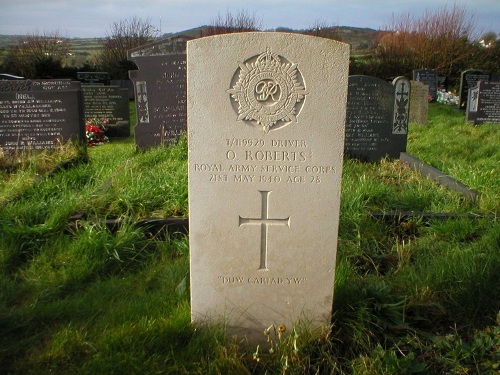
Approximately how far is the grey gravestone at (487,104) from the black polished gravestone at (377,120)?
5535 mm

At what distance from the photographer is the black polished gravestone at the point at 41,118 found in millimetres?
6906

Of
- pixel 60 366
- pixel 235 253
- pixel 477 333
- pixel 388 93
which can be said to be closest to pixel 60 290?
pixel 60 366

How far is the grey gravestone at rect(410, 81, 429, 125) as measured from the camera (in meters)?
11.6

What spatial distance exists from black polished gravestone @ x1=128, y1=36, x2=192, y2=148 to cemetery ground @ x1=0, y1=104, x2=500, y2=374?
2815mm

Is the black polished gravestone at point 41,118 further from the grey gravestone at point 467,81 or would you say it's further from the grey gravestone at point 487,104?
the grey gravestone at point 467,81

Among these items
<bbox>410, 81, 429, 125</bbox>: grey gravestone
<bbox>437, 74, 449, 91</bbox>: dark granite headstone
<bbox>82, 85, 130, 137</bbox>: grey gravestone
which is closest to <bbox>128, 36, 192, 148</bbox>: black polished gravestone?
<bbox>82, 85, 130, 137</bbox>: grey gravestone

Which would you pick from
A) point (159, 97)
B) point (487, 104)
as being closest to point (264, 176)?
point (159, 97)

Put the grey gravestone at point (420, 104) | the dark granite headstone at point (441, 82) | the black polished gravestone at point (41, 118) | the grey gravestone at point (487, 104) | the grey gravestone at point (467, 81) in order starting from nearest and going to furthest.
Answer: the black polished gravestone at point (41, 118), the grey gravestone at point (420, 104), the grey gravestone at point (487, 104), the grey gravestone at point (467, 81), the dark granite headstone at point (441, 82)

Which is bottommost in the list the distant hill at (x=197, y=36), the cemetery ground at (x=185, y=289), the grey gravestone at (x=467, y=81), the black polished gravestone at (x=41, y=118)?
the cemetery ground at (x=185, y=289)

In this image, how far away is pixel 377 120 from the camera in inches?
285

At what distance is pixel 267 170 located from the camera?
2438 millimetres

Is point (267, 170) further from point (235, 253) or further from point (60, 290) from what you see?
point (60, 290)

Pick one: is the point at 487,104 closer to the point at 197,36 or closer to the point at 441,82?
the point at 441,82

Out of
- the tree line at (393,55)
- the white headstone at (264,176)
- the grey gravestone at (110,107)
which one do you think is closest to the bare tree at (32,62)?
the tree line at (393,55)
